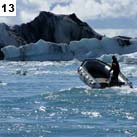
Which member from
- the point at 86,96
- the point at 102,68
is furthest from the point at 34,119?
the point at 102,68

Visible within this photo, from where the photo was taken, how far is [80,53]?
86.7 metres

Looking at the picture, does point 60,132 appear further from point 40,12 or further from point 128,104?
point 40,12

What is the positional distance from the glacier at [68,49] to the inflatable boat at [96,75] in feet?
164

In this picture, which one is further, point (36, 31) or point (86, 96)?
point (36, 31)

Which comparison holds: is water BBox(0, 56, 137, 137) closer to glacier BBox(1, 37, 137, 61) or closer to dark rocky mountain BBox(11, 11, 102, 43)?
glacier BBox(1, 37, 137, 61)

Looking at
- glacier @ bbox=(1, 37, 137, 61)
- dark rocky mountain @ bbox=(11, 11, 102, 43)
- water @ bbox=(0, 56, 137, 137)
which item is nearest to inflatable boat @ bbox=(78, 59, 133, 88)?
water @ bbox=(0, 56, 137, 137)

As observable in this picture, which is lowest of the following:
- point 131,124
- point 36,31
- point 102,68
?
point 36,31

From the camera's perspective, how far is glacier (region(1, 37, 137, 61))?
278 ft

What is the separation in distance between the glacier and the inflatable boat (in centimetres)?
5014

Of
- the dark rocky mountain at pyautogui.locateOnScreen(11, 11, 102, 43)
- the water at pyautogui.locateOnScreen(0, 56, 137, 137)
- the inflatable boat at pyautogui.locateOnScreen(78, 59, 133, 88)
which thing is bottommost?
the dark rocky mountain at pyautogui.locateOnScreen(11, 11, 102, 43)

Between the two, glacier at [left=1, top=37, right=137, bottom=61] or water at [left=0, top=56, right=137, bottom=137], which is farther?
glacier at [left=1, top=37, right=137, bottom=61]

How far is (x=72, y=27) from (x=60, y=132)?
287 feet

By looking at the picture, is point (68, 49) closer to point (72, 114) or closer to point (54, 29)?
point (54, 29)

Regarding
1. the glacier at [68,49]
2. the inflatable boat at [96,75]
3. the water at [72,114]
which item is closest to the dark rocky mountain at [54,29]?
the glacier at [68,49]
